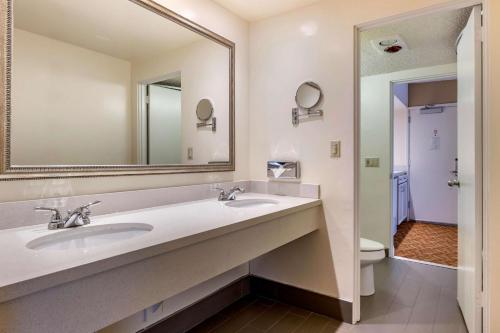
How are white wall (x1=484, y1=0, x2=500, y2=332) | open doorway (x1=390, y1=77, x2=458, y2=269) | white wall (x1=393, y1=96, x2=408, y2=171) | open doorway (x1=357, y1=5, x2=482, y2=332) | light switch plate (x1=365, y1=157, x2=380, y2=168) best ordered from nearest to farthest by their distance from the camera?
white wall (x1=484, y1=0, x2=500, y2=332) < open doorway (x1=357, y1=5, x2=482, y2=332) < light switch plate (x1=365, y1=157, x2=380, y2=168) < open doorway (x1=390, y1=77, x2=458, y2=269) < white wall (x1=393, y1=96, x2=408, y2=171)

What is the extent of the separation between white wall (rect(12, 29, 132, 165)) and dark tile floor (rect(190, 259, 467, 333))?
4.15ft

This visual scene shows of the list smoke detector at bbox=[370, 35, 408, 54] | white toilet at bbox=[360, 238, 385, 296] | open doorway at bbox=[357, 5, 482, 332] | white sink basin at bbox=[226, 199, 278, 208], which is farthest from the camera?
smoke detector at bbox=[370, 35, 408, 54]

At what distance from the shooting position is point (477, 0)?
156 centimetres

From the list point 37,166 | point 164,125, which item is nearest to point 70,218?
point 37,166

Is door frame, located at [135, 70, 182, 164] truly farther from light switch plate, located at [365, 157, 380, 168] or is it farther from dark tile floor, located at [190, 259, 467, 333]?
light switch plate, located at [365, 157, 380, 168]

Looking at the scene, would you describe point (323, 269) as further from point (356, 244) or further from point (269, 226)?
point (269, 226)

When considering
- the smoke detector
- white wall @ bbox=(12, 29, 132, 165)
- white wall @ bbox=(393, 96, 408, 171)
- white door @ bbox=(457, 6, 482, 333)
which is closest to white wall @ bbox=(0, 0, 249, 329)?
white wall @ bbox=(12, 29, 132, 165)

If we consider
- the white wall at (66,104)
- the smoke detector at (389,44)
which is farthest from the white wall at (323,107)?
the white wall at (66,104)

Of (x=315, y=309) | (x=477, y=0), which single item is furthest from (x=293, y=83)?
(x=315, y=309)

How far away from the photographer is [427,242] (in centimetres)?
365

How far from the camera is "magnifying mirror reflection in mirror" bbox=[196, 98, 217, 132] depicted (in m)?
2.00

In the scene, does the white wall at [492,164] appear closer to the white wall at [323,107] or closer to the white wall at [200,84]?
the white wall at [323,107]

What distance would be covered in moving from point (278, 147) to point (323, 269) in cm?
91

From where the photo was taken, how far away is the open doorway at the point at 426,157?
433cm
